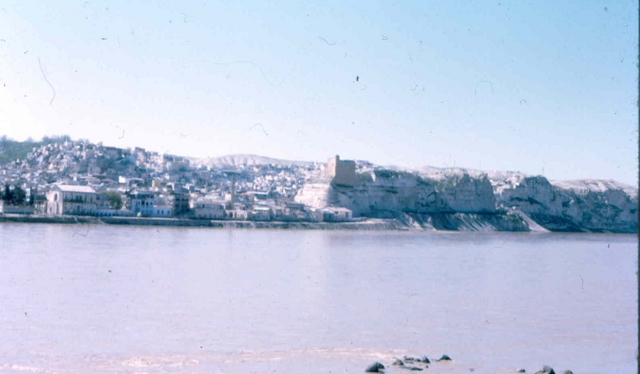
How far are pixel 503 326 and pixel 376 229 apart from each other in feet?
138

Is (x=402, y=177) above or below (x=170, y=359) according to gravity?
above

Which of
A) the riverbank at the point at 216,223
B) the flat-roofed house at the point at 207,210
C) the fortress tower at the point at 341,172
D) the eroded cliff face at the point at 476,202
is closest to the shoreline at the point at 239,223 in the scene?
the riverbank at the point at 216,223

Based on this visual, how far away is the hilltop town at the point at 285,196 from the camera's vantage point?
41831 mm

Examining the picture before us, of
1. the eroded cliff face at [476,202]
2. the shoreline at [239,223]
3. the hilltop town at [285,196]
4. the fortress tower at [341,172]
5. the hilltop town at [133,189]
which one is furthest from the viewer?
the fortress tower at [341,172]

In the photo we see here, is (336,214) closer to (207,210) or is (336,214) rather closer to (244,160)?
(207,210)

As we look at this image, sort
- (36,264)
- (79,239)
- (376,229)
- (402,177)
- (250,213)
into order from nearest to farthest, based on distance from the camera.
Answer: (36,264), (79,239), (250,213), (376,229), (402,177)

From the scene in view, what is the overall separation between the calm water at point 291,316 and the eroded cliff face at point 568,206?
52395mm

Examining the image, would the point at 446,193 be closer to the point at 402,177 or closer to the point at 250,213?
the point at 402,177

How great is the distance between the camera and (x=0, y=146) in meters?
74.4

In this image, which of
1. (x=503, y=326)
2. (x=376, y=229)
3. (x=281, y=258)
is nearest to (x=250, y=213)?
(x=376, y=229)

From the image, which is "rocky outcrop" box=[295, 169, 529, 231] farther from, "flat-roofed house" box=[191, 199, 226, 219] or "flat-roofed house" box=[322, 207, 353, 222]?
"flat-roofed house" box=[191, 199, 226, 219]

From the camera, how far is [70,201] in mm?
38938

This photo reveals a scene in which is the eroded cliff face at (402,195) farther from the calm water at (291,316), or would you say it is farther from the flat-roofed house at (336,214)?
the calm water at (291,316)

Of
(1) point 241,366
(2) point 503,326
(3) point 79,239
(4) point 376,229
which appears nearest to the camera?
(1) point 241,366
